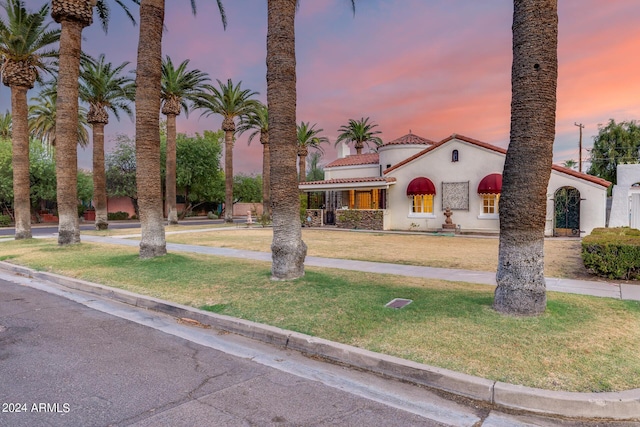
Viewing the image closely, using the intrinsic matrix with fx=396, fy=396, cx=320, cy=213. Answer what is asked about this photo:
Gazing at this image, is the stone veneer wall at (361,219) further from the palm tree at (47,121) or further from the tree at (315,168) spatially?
the tree at (315,168)

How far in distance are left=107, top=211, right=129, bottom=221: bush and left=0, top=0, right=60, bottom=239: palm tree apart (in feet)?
92.4

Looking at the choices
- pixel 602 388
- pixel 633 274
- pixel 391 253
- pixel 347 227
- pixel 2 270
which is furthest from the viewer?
pixel 347 227

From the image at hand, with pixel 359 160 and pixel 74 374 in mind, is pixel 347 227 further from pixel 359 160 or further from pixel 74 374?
pixel 74 374

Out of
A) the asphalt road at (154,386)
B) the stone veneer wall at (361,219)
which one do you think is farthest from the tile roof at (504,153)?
the asphalt road at (154,386)

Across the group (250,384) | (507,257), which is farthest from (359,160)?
(250,384)

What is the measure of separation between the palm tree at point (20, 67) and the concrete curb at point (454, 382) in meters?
18.1

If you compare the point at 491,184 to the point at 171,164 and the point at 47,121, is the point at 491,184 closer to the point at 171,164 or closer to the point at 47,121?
the point at 171,164

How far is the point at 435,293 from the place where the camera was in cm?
772

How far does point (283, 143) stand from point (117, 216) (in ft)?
146

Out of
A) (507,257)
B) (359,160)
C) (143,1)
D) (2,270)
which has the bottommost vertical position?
(2,270)

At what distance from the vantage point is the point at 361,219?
27.4m

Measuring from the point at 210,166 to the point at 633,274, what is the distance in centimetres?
4517

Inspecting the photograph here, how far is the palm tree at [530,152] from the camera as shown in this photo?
5906 mm

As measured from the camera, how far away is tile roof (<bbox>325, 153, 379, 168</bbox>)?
112 feet
